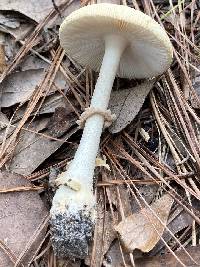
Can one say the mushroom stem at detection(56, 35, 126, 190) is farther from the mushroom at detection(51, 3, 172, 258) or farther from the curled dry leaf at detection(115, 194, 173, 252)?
the curled dry leaf at detection(115, 194, 173, 252)

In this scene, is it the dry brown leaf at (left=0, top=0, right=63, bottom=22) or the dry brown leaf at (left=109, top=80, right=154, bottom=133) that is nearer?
the dry brown leaf at (left=109, top=80, right=154, bottom=133)

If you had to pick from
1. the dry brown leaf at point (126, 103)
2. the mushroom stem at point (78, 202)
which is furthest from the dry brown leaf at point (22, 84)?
the mushroom stem at point (78, 202)

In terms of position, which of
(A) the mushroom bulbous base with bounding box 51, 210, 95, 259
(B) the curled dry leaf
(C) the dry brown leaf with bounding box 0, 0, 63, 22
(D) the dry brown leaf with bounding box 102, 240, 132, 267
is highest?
(C) the dry brown leaf with bounding box 0, 0, 63, 22

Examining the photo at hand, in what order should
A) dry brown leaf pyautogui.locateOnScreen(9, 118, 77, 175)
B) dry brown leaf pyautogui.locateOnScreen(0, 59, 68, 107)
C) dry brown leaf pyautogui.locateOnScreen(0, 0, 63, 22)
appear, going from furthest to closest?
dry brown leaf pyautogui.locateOnScreen(0, 0, 63, 22)
dry brown leaf pyautogui.locateOnScreen(0, 59, 68, 107)
dry brown leaf pyautogui.locateOnScreen(9, 118, 77, 175)

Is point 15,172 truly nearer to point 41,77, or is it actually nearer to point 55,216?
point 55,216

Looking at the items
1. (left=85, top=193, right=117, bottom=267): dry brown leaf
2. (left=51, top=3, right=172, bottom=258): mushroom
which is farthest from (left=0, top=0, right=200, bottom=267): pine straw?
(left=51, top=3, right=172, bottom=258): mushroom

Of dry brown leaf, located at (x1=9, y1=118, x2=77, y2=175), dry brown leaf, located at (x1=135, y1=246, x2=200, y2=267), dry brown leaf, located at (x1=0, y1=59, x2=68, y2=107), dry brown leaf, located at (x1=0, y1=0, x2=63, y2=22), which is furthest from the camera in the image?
dry brown leaf, located at (x1=0, y1=0, x2=63, y2=22)

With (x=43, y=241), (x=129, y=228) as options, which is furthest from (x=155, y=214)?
(x=43, y=241)

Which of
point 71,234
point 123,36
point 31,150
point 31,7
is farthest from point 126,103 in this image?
point 31,7

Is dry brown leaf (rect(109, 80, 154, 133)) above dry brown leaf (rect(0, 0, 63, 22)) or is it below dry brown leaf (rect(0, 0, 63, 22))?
below
